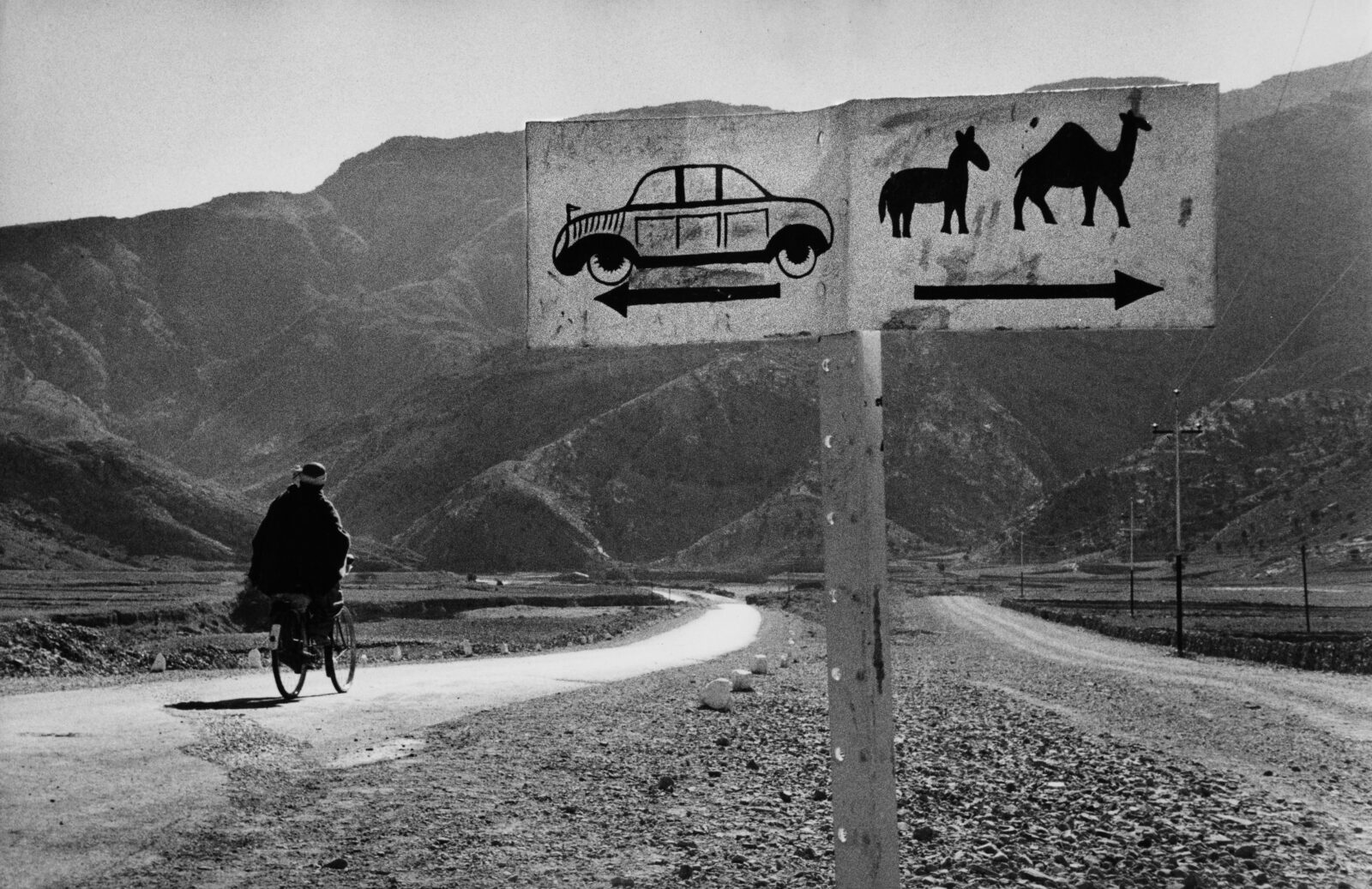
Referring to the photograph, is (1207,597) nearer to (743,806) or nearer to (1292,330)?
(743,806)

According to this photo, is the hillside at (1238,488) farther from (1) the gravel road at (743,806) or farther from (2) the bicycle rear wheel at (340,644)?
(2) the bicycle rear wheel at (340,644)

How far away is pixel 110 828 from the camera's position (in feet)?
22.4

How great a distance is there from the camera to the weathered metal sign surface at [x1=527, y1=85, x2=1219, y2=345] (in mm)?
4031

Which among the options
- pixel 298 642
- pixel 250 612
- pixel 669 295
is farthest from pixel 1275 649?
pixel 250 612

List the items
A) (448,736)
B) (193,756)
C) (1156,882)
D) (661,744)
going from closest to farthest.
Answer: (1156,882) → (193,756) → (448,736) → (661,744)

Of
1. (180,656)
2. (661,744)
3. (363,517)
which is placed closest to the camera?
(661,744)

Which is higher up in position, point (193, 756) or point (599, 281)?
point (599, 281)

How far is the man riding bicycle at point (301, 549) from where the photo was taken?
38.9ft

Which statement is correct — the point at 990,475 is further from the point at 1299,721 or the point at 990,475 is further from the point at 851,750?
the point at 851,750

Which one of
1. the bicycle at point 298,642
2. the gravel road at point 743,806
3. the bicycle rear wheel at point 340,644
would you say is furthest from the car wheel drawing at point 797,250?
the bicycle rear wheel at point 340,644

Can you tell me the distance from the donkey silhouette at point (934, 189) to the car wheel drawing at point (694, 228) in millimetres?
212

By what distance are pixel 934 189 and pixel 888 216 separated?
178mm

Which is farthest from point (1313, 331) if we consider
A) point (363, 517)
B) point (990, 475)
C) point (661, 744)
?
point (661, 744)

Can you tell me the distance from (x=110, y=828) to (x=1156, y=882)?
6129 millimetres
